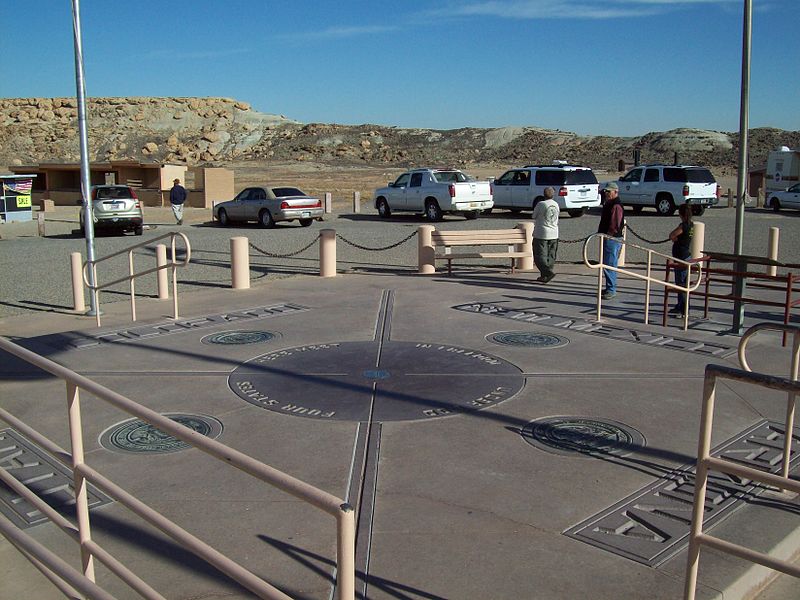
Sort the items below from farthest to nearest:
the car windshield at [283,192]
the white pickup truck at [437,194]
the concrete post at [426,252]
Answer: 1. the car windshield at [283,192]
2. the white pickup truck at [437,194]
3. the concrete post at [426,252]

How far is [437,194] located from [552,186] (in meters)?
4.24

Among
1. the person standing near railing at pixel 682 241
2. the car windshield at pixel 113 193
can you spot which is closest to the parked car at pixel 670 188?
the car windshield at pixel 113 193

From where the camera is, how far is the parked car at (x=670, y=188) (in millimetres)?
29656

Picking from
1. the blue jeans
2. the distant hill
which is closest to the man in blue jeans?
the blue jeans

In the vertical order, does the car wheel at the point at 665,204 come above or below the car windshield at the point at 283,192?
below

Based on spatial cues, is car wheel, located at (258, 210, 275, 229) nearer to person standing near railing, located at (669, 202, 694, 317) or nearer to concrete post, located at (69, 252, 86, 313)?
concrete post, located at (69, 252, 86, 313)

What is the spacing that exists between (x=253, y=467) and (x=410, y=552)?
2.42 m

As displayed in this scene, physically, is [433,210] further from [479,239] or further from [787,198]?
[787,198]

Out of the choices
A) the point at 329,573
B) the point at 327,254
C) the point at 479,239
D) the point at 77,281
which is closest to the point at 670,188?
the point at 479,239

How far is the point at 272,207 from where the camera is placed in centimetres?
2755

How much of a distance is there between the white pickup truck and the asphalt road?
54 cm

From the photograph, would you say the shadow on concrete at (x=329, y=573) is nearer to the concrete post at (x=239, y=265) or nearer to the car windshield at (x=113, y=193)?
the concrete post at (x=239, y=265)

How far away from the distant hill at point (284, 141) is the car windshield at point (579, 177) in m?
44.8

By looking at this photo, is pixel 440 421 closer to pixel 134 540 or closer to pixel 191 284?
pixel 134 540
